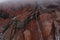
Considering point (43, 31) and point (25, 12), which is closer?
point (43, 31)

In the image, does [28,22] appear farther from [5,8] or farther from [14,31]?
[5,8]

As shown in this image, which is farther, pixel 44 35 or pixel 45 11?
pixel 45 11

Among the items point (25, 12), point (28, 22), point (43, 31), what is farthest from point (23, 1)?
point (43, 31)

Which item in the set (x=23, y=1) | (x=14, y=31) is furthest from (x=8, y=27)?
(x=23, y=1)

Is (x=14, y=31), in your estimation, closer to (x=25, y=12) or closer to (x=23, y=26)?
(x=23, y=26)

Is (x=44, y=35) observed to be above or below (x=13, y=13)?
below

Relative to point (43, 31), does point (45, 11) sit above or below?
above

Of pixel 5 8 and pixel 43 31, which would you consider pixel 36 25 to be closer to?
pixel 43 31
